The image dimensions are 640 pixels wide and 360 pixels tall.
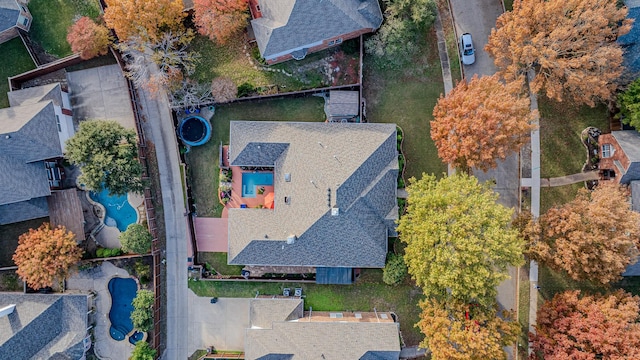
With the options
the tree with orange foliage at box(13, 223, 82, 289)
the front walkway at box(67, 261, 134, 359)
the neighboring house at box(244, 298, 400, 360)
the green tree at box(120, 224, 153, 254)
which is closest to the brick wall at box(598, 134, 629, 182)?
the neighboring house at box(244, 298, 400, 360)

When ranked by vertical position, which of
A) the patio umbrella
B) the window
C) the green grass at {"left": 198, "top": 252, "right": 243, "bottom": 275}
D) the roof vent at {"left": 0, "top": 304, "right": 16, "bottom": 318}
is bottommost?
the roof vent at {"left": 0, "top": 304, "right": 16, "bottom": 318}

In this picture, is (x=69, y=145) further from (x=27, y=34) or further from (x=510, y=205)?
(x=510, y=205)

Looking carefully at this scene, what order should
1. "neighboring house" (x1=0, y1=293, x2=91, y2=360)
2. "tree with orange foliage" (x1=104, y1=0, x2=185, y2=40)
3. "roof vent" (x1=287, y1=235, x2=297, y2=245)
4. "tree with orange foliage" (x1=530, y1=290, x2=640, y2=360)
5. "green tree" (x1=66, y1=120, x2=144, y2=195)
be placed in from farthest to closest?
"neighboring house" (x1=0, y1=293, x2=91, y2=360) < "roof vent" (x1=287, y1=235, x2=297, y2=245) < "green tree" (x1=66, y1=120, x2=144, y2=195) < "tree with orange foliage" (x1=104, y1=0, x2=185, y2=40) < "tree with orange foliage" (x1=530, y1=290, x2=640, y2=360)

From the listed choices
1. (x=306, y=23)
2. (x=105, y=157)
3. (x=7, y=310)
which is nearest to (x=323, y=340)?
(x=105, y=157)

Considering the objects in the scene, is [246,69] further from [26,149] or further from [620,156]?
[620,156]

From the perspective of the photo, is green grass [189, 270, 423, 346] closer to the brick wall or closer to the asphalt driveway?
the brick wall

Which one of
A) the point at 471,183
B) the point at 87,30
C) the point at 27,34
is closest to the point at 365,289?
the point at 471,183
